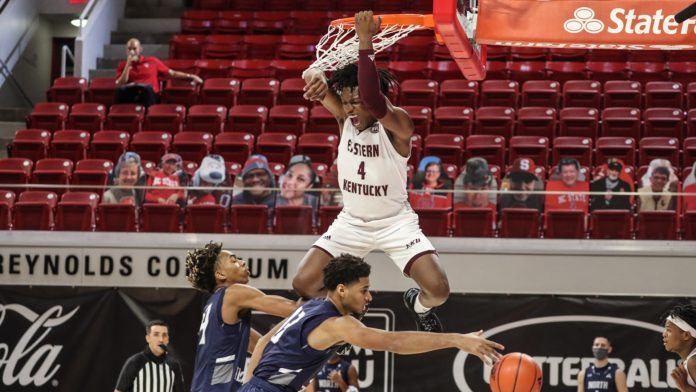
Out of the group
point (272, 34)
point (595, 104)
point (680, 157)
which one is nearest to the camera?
point (680, 157)

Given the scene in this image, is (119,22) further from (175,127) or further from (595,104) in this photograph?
(595,104)

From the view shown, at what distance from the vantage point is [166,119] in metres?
14.4

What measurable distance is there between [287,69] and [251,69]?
581mm

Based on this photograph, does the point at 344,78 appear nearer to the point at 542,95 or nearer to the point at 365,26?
the point at 365,26

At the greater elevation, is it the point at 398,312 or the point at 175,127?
the point at 175,127

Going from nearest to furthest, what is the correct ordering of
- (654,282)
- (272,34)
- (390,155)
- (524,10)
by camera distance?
1. (390,155)
2. (524,10)
3. (654,282)
4. (272,34)

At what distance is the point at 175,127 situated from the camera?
14375 millimetres

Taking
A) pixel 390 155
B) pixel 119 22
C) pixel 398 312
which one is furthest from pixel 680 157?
pixel 119 22

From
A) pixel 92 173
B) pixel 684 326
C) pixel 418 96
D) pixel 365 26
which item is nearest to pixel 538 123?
pixel 418 96

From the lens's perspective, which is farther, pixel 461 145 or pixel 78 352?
pixel 461 145

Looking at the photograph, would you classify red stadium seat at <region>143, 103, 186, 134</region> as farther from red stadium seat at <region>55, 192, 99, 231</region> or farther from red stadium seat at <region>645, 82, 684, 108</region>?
red stadium seat at <region>645, 82, 684, 108</region>

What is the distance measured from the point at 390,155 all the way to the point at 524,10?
5.51ft

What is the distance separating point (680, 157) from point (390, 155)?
725 cm

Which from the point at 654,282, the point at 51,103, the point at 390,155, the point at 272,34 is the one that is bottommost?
the point at 654,282
